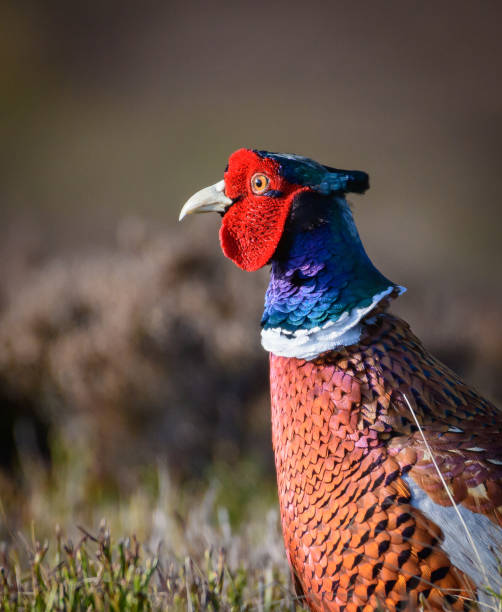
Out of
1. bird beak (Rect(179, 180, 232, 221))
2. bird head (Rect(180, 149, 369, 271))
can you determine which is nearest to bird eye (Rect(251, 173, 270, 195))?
bird head (Rect(180, 149, 369, 271))

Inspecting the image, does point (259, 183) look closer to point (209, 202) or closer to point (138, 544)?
point (209, 202)

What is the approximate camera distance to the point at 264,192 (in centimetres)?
162

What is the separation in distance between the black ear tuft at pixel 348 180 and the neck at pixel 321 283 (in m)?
0.03

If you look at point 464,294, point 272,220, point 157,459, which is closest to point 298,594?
point 272,220

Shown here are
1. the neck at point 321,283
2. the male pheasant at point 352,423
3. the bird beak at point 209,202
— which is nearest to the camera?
the male pheasant at point 352,423

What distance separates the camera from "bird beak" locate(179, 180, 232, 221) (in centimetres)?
172

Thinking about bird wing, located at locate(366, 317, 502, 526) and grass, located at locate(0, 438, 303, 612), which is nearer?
bird wing, located at locate(366, 317, 502, 526)

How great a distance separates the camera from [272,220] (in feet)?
5.30

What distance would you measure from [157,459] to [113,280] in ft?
4.07

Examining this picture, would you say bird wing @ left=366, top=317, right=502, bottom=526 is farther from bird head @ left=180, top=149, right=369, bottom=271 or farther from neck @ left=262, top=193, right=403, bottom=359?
bird head @ left=180, top=149, right=369, bottom=271

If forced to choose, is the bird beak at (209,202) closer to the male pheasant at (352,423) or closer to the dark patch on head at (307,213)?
the male pheasant at (352,423)

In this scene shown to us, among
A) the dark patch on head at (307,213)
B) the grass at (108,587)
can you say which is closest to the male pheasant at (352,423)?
the dark patch on head at (307,213)

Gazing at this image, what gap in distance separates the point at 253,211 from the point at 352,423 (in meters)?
0.59

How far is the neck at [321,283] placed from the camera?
154cm
